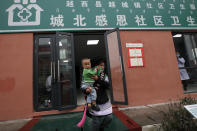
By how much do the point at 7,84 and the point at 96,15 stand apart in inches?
153

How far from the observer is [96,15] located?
13.6 ft

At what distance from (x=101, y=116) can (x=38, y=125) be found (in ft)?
6.78

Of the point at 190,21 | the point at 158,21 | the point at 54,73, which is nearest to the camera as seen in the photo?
the point at 54,73

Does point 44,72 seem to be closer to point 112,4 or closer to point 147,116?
Result: point 147,116

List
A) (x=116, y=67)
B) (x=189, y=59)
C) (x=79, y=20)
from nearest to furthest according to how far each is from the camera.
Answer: (x=116, y=67)
(x=79, y=20)
(x=189, y=59)

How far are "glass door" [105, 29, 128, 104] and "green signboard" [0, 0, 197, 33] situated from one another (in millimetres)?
647

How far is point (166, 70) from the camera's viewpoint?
4145 millimetres

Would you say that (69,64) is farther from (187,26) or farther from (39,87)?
(187,26)

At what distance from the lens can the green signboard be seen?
375 cm

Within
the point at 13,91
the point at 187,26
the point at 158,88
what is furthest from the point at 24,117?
the point at 187,26

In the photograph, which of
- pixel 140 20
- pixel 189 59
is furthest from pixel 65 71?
pixel 189 59

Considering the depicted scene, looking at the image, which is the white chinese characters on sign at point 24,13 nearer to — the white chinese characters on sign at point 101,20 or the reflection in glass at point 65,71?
the reflection in glass at point 65,71

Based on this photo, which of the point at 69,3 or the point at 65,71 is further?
the point at 69,3

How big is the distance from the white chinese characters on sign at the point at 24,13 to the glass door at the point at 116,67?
2675 millimetres
